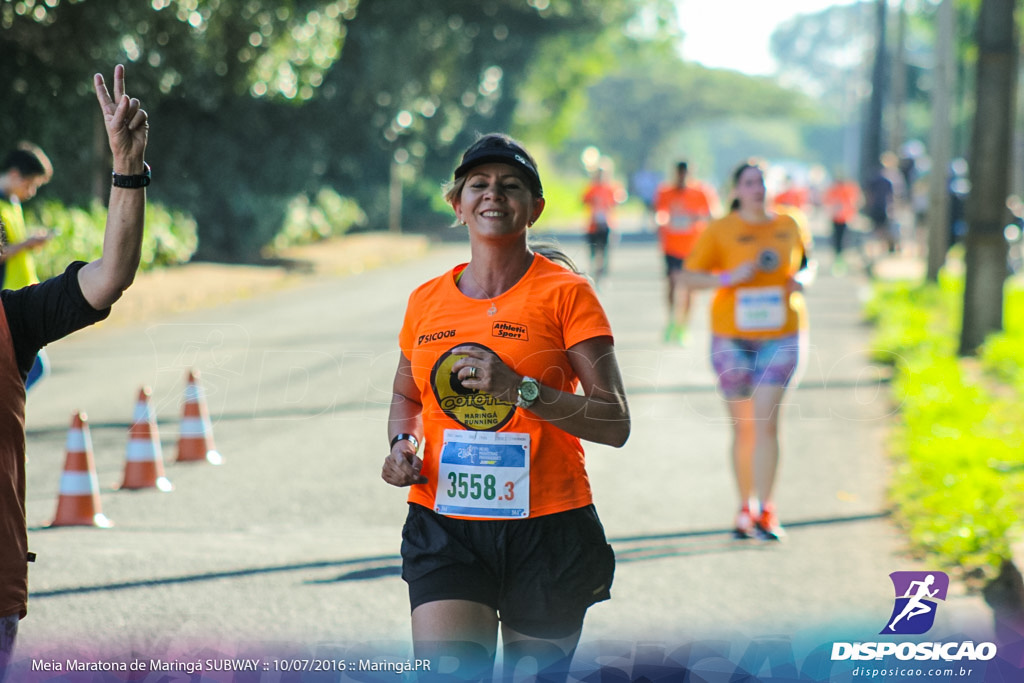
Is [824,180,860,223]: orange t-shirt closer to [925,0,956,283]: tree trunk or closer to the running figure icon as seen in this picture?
[925,0,956,283]: tree trunk

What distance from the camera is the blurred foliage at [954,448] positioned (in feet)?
21.7

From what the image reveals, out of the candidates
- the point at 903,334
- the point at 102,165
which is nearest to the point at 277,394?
the point at 903,334

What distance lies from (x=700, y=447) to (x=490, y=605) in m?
6.79

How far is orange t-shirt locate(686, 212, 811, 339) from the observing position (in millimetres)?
7137

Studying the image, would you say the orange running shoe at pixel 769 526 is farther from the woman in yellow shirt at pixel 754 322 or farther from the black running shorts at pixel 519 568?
the black running shorts at pixel 519 568

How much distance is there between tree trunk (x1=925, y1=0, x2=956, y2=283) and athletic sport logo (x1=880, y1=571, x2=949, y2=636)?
531 inches

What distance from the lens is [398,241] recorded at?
116ft

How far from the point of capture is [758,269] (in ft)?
23.6

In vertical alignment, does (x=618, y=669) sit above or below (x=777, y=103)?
below

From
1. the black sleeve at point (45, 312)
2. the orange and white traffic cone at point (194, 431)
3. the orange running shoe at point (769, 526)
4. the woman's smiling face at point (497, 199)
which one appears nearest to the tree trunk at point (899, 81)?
the orange and white traffic cone at point (194, 431)

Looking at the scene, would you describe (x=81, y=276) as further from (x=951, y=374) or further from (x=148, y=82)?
(x=148, y=82)

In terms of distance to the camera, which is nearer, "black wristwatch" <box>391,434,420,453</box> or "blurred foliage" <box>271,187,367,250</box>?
"black wristwatch" <box>391,434,420,453</box>

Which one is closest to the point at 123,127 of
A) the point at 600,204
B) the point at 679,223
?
the point at 679,223

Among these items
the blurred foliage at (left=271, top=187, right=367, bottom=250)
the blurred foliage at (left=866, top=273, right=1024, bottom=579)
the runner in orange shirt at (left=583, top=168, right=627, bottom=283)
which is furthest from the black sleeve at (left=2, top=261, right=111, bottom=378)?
the blurred foliage at (left=271, top=187, right=367, bottom=250)
